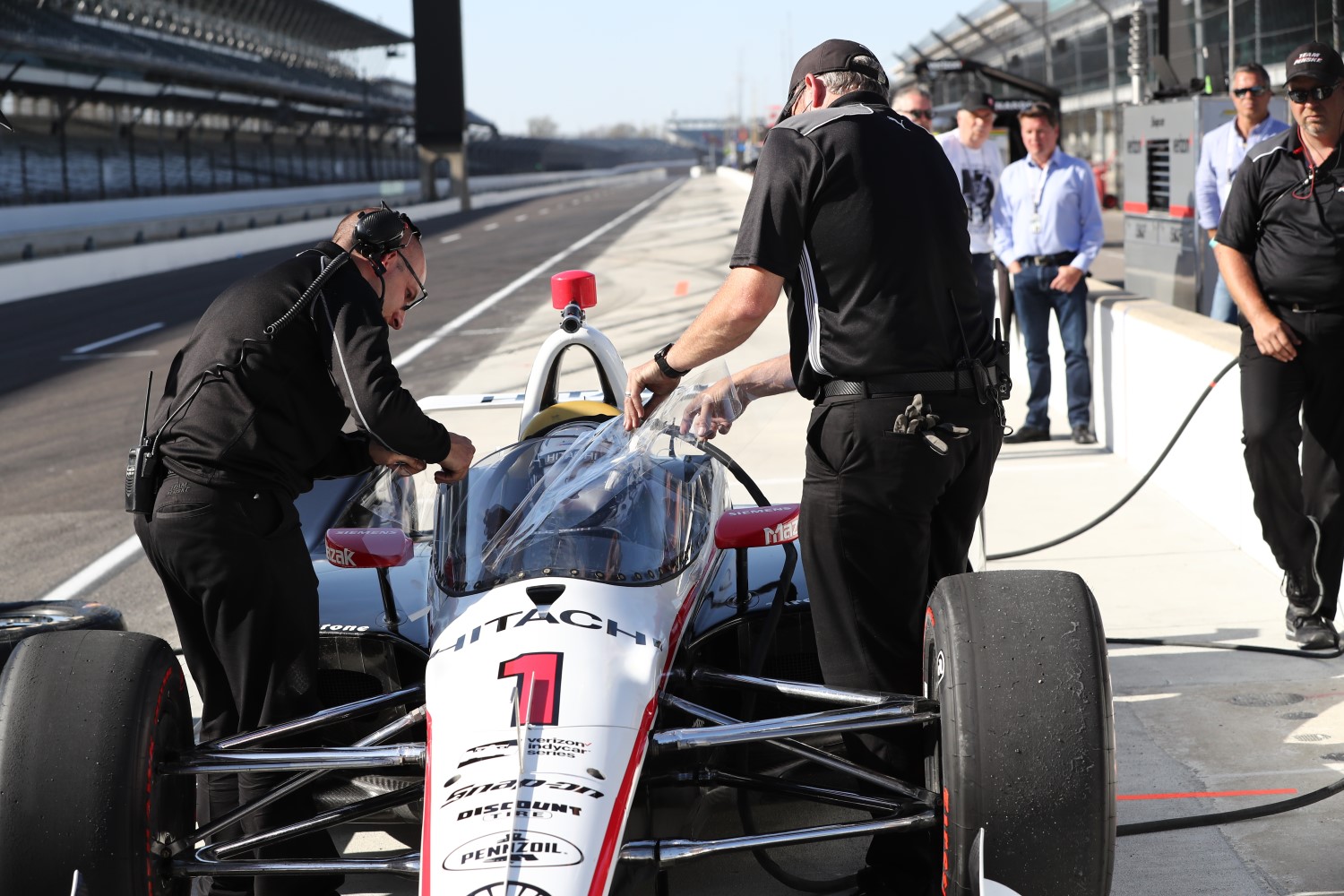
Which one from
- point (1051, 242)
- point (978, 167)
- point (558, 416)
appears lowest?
point (558, 416)

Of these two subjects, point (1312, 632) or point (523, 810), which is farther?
point (1312, 632)

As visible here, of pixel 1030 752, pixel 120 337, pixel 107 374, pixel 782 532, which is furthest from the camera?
pixel 120 337

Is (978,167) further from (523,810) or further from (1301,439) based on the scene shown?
(523,810)

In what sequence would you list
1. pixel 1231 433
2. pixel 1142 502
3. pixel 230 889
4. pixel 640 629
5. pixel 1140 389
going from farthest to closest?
pixel 1140 389 < pixel 1142 502 < pixel 1231 433 < pixel 230 889 < pixel 640 629

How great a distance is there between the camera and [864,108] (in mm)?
3619

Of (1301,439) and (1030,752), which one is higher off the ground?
(1301,439)

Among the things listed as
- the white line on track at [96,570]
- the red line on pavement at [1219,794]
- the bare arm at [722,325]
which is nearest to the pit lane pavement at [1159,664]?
the red line on pavement at [1219,794]

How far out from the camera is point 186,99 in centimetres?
4903

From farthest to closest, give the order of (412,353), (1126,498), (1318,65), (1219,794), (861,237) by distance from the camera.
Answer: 1. (412,353)
2. (1126,498)
3. (1318,65)
4. (1219,794)
5. (861,237)

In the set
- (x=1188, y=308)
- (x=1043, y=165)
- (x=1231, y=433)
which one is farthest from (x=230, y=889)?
(x=1188, y=308)

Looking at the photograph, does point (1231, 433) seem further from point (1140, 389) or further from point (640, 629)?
point (640, 629)

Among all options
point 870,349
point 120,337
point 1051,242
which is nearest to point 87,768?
point 870,349

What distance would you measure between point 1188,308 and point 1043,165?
2.94 m

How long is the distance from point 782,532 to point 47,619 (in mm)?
2187
